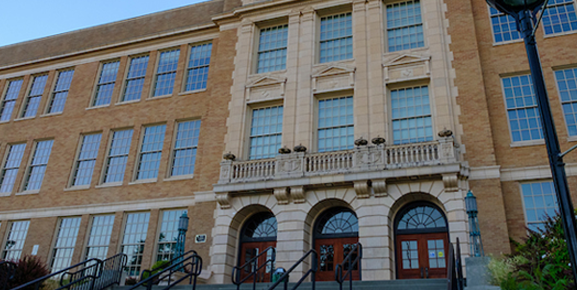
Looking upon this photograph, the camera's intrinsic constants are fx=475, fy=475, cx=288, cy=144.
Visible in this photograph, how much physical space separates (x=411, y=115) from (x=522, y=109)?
388 centimetres

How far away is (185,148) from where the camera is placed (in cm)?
2142

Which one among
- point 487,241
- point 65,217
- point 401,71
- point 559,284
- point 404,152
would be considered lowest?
point 559,284

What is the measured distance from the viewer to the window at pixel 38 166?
78.2 feet

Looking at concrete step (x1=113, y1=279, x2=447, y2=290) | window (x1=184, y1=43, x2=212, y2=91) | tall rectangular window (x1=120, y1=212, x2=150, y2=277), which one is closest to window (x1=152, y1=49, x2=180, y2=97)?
window (x1=184, y1=43, x2=212, y2=91)

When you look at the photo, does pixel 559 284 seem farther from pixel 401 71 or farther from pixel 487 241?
pixel 401 71

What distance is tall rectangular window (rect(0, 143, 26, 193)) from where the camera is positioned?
24391 mm

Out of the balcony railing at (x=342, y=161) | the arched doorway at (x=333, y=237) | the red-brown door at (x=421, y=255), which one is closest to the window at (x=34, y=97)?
the balcony railing at (x=342, y=161)

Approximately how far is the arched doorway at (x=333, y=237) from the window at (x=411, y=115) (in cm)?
339

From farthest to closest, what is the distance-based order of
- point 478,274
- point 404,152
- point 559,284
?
point 404,152, point 478,274, point 559,284

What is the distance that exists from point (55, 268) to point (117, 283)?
7.55 meters

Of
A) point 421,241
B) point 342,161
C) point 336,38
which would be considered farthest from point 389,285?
point 336,38

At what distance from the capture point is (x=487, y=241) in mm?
14969

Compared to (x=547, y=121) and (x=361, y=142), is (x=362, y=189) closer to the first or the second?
(x=361, y=142)

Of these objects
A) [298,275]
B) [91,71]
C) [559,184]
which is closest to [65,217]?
[91,71]
